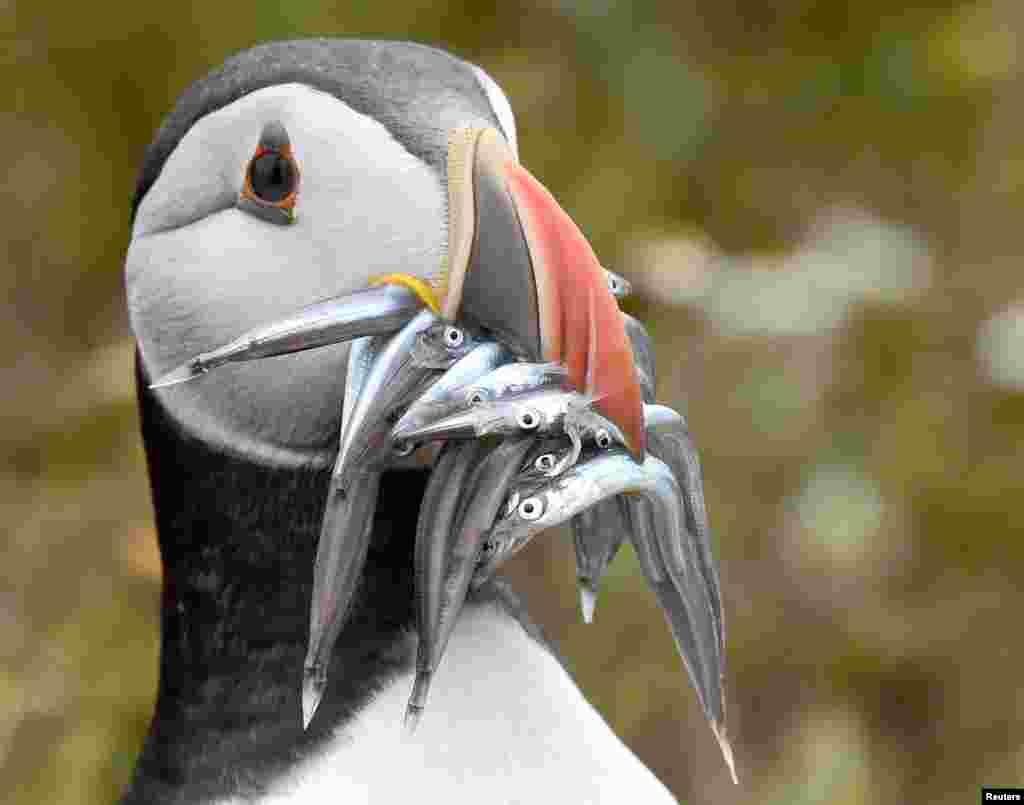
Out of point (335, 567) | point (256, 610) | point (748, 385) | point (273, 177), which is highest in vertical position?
point (273, 177)

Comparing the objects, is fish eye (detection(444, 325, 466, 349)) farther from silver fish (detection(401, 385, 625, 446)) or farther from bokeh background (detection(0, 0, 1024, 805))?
bokeh background (detection(0, 0, 1024, 805))

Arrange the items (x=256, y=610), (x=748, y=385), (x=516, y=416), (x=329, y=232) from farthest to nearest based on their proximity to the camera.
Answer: (x=748, y=385) → (x=256, y=610) → (x=329, y=232) → (x=516, y=416)

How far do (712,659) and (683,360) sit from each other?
1574 millimetres

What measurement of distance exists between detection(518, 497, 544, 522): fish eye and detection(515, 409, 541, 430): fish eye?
0.21 ft

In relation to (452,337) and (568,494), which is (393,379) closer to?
(452,337)

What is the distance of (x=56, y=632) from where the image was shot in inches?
118

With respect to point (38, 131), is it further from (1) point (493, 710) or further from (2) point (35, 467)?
(1) point (493, 710)

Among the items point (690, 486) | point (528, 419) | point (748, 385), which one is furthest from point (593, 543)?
point (748, 385)

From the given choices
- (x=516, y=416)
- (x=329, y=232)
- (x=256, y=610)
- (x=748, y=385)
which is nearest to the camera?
(x=516, y=416)

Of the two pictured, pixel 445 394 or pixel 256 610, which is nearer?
pixel 445 394

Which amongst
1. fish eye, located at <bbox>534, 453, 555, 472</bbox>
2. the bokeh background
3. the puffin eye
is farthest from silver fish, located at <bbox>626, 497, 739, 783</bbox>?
the bokeh background

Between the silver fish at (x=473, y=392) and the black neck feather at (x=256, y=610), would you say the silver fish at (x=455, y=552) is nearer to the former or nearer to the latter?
the silver fish at (x=473, y=392)

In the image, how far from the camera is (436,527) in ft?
4.33

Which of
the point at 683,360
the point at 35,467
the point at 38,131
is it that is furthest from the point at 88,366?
the point at 683,360
